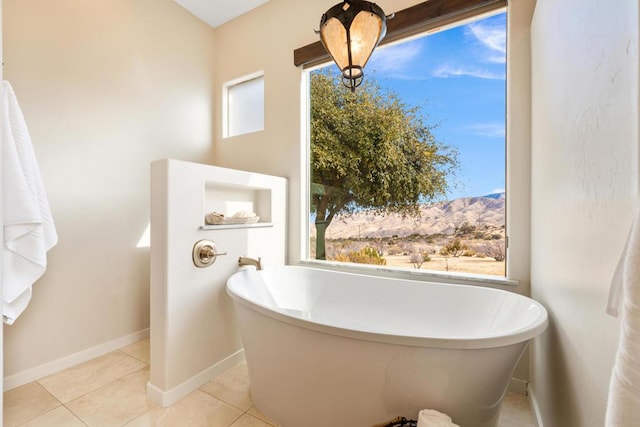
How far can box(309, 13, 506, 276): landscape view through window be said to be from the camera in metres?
1.93

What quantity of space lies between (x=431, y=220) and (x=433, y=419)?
1366 mm

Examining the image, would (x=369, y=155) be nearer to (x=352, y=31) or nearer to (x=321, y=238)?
(x=321, y=238)

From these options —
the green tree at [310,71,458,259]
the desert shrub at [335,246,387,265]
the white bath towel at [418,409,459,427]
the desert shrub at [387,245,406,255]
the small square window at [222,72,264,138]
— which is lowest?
the white bath towel at [418,409,459,427]

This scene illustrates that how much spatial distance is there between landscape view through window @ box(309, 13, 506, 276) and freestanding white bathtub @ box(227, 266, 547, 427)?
1.24 feet

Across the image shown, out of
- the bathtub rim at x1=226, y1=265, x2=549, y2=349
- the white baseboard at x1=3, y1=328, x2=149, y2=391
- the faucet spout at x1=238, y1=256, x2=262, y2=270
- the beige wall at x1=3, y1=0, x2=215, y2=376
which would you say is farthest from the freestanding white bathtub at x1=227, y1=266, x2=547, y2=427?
the white baseboard at x1=3, y1=328, x2=149, y2=391

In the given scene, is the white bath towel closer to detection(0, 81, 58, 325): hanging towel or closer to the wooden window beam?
detection(0, 81, 58, 325): hanging towel

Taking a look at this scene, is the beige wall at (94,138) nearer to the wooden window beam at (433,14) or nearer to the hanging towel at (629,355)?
the wooden window beam at (433,14)

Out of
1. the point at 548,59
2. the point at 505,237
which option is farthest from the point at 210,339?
the point at 548,59

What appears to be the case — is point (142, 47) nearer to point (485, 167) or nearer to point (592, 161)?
point (485, 167)

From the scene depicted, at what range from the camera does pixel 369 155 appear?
2.33 metres

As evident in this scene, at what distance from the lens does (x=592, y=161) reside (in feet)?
2.57

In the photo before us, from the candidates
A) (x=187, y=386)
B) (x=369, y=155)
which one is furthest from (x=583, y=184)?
(x=187, y=386)

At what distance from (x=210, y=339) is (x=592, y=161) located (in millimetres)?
2092

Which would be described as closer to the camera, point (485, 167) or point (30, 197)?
point (30, 197)
